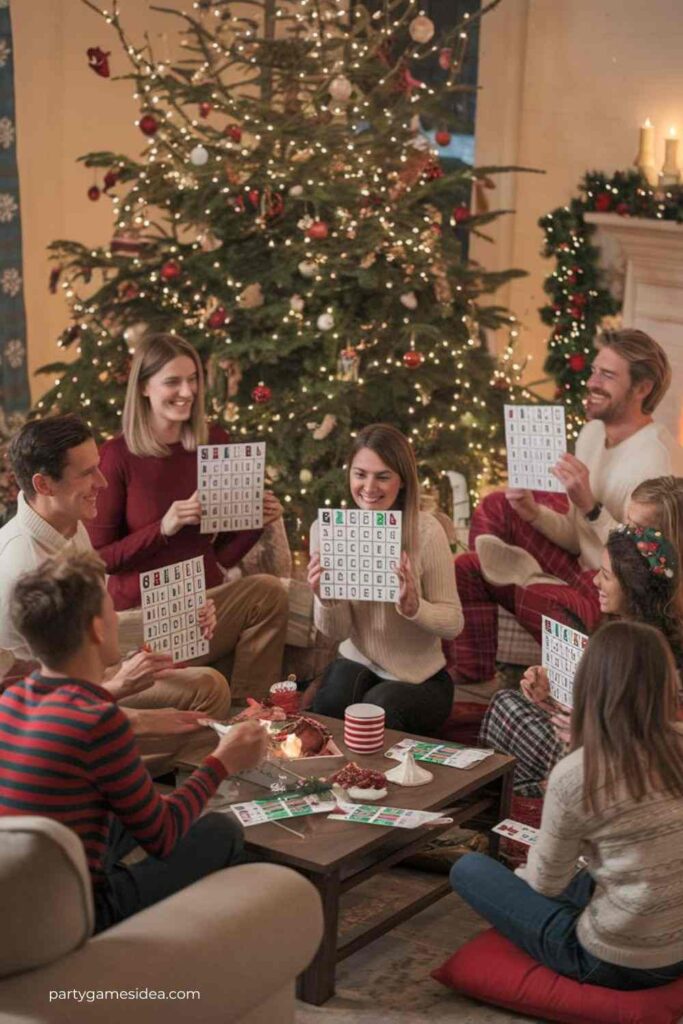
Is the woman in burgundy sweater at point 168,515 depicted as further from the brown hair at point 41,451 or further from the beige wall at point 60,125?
the beige wall at point 60,125

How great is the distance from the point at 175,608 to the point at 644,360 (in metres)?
1.83

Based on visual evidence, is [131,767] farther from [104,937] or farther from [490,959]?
[490,959]

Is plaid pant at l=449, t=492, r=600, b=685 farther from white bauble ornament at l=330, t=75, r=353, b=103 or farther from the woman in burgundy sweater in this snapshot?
white bauble ornament at l=330, t=75, r=353, b=103

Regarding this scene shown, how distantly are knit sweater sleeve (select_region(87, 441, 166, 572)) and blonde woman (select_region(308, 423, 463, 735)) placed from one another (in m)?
0.55

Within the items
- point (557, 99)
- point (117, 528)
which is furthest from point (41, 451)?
point (557, 99)

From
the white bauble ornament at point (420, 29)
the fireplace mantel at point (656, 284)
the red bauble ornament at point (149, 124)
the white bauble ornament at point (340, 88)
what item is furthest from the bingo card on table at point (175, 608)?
the fireplace mantel at point (656, 284)

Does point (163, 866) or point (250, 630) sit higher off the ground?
point (250, 630)

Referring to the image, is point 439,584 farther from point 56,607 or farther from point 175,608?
point 56,607

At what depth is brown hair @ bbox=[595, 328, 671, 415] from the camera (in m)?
4.48

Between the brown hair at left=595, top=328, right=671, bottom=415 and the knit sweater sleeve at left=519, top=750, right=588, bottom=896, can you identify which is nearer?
the knit sweater sleeve at left=519, top=750, right=588, bottom=896

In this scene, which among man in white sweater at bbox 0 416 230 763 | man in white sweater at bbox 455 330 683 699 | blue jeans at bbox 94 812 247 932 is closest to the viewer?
blue jeans at bbox 94 812 247 932

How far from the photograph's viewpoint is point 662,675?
2.64m

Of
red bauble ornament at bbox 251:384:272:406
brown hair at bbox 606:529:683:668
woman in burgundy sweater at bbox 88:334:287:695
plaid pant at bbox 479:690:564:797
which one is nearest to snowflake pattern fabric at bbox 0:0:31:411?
red bauble ornament at bbox 251:384:272:406

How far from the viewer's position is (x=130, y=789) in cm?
236
